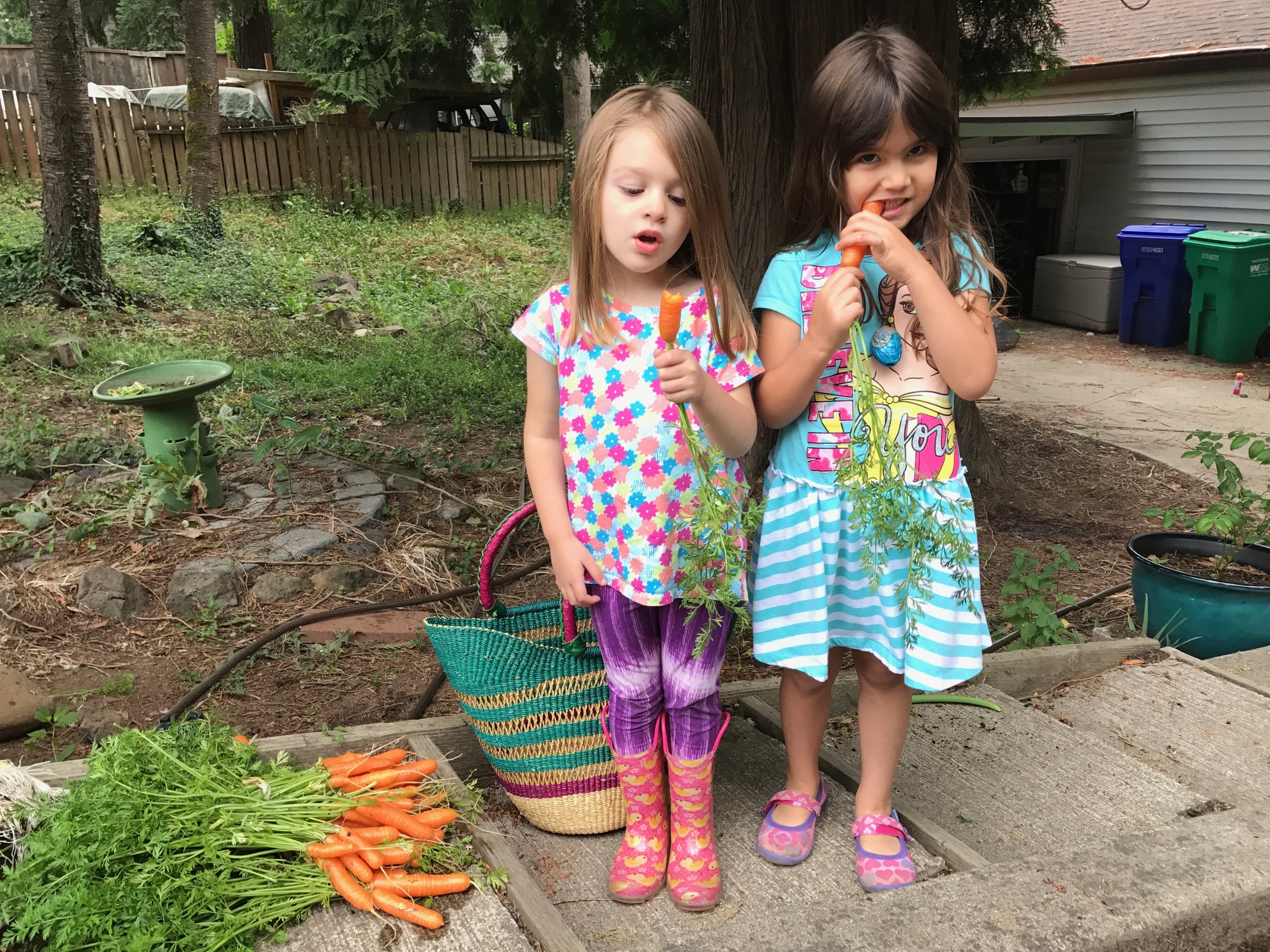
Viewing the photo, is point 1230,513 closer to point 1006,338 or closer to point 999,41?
point 999,41

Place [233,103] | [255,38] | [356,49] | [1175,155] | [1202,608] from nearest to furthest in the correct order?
[1202,608] < [1175,155] < [356,49] < [233,103] < [255,38]

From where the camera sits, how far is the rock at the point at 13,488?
179 inches

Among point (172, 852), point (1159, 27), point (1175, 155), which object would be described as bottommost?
point (172, 852)

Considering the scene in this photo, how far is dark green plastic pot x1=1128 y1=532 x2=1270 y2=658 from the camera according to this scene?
3305 millimetres

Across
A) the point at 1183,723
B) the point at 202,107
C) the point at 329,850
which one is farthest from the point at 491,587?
the point at 202,107

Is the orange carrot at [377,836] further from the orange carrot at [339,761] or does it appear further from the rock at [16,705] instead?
the rock at [16,705]

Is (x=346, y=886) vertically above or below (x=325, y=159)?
below

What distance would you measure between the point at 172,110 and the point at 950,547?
16045 mm

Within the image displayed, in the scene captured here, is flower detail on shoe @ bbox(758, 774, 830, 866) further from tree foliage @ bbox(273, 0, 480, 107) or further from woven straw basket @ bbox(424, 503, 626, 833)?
tree foliage @ bbox(273, 0, 480, 107)

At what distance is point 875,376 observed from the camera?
200 cm

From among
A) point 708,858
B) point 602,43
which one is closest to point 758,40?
point 602,43

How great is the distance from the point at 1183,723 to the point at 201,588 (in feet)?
11.2

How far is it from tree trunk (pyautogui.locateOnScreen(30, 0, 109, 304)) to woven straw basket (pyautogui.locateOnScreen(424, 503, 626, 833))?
745 centimetres

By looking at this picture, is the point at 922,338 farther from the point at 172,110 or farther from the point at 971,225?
the point at 172,110
